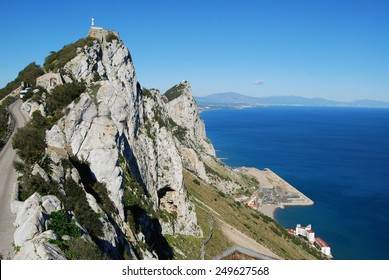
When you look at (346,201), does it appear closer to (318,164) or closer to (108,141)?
(318,164)

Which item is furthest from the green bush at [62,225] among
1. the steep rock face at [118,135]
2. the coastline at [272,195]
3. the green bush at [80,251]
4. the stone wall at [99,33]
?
the coastline at [272,195]

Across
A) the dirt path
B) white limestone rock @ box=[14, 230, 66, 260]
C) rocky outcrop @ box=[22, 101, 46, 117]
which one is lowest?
the dirt path

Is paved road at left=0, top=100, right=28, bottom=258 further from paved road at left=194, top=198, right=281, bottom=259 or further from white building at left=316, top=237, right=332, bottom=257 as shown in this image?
white building at left=316, top=237, right=332, bottom=257

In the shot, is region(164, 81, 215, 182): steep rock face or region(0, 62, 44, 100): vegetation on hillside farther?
region(164, 81, 215, 182): steep rock face

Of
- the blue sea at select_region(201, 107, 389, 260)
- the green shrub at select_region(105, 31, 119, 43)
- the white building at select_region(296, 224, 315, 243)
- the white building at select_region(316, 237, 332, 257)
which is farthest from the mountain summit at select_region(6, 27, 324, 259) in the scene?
Answer: the blue sea at select_region(201, 107, 389, 260)

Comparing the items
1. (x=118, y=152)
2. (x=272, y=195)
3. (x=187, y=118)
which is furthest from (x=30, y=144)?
(x=187, y=118)

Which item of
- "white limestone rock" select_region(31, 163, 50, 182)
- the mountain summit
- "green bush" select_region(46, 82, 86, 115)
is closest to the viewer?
the mountain summit

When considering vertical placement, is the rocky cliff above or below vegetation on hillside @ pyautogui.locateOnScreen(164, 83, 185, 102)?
below

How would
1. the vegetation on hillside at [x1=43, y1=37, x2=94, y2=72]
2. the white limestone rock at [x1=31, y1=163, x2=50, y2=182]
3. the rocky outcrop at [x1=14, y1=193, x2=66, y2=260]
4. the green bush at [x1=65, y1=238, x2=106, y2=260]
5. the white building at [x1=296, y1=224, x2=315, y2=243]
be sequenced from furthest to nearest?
the white building at [x1=296, y1=224, x2=315, y2=243]
the vegetation on hillside at [x1=43, y1=37, x2=94, y2=72]
the white limestone rock at [x1=31, y1=163, x2=50, y2=182]
the green bush at [x1=65, y1=238, x2=106, y2=260]
the rocky outcrop at [x1=14, y1=193, x2=66, y2=260]

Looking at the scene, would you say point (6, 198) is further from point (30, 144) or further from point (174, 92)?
point (174, 92)
